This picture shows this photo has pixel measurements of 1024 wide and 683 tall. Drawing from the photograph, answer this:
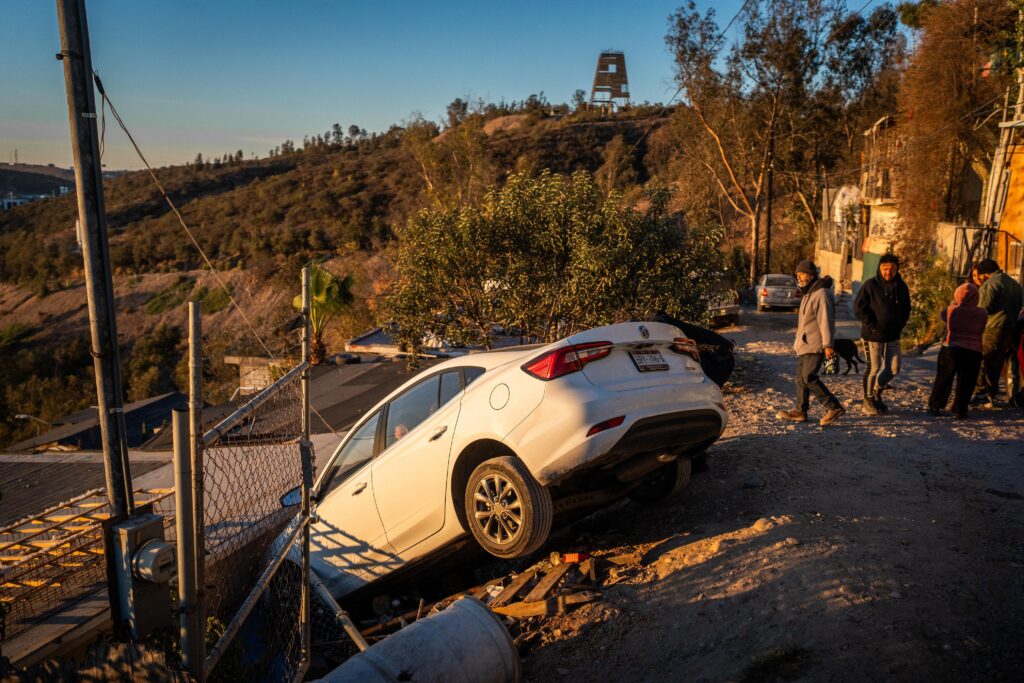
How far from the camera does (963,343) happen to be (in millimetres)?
8250

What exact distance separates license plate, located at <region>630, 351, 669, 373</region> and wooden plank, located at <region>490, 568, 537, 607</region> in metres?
1.62

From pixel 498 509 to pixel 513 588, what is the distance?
74 cm

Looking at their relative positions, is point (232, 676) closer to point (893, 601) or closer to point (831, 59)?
point (893, 601)

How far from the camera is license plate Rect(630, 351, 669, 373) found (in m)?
4.92

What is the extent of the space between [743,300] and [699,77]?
11489 millimetres

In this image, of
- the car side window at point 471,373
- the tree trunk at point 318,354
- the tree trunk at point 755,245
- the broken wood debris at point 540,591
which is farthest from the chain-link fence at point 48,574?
the tree trunk at point 755,245

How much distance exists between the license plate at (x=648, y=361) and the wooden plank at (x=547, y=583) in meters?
1.44

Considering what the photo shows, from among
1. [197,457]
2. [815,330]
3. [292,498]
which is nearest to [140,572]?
[197,457]

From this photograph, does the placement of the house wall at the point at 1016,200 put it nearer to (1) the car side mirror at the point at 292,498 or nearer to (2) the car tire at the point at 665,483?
(2) the car tire at the point at 665,483

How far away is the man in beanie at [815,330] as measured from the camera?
306 inches

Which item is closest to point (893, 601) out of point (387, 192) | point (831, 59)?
point (831, 59)

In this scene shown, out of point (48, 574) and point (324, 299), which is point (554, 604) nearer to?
point (48, 574)

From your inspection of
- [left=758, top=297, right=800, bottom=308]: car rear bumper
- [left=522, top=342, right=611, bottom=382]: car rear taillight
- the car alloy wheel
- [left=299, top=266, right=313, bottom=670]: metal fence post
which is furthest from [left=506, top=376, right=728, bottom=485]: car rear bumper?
[left=758, top=297, right=800, bottom=308]: car rear bumper

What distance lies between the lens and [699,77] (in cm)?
3694
